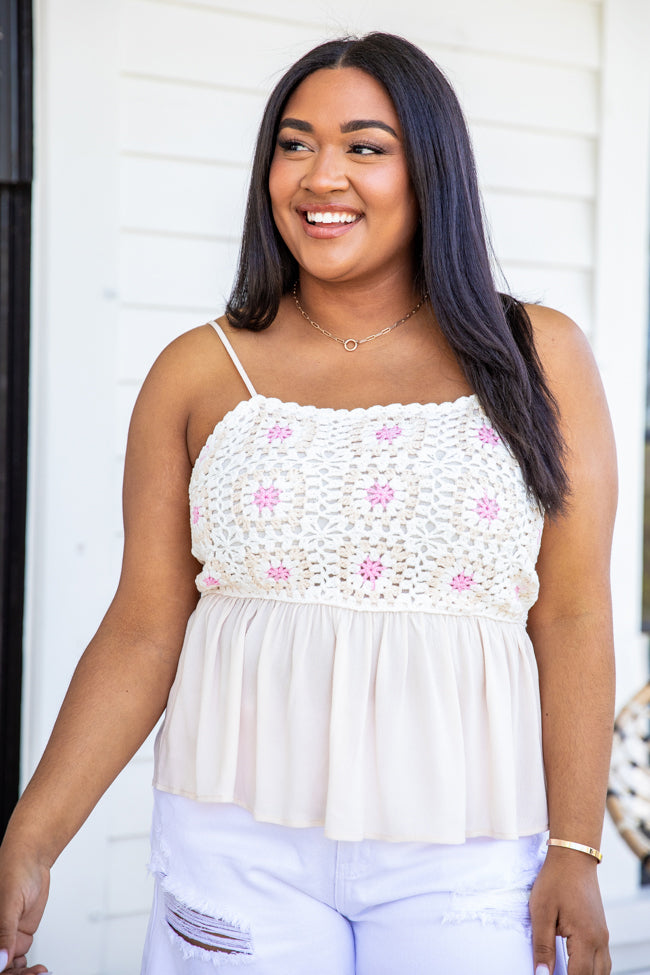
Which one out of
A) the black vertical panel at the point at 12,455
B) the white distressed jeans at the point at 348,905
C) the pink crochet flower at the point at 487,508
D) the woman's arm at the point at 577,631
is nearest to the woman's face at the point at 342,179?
the woman's arm at the point at 577,631

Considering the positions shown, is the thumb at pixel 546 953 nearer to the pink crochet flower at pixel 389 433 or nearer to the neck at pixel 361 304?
the pink crochet flower at pixel 389 433

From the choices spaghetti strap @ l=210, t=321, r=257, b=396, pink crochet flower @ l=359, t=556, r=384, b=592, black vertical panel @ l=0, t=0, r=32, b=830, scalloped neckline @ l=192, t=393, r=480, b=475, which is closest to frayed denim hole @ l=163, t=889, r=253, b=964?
pink crochet flower @ l=359, t=556, r=384, b=592

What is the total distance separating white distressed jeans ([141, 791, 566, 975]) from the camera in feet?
4.26

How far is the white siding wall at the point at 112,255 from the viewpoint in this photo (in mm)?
2385

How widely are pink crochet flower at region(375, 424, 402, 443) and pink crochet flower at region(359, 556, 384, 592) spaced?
0.53ft

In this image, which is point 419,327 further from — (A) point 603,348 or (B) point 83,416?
(A) point 603,348

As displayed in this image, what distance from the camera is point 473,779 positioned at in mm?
1365

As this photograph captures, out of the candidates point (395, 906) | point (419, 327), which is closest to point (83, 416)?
point (419, 327)

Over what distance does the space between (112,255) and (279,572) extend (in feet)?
4.22

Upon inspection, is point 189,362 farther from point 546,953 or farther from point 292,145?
point 546,953

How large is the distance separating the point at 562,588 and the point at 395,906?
466 millimetres

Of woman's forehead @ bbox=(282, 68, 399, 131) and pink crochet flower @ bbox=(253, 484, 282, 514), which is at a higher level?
woman's forehead @ bbox=(282, 68, 399, 131)

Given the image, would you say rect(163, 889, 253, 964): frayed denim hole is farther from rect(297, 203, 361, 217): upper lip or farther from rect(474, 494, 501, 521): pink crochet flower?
rect(297, 203, 361, 217): upper lip

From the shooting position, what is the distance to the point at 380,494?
138 centimetres
